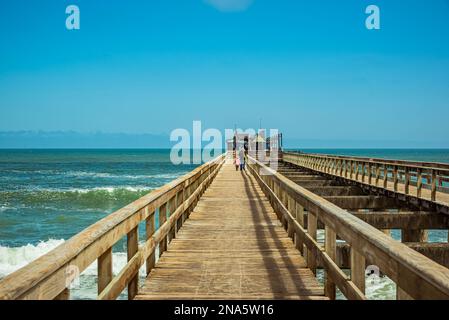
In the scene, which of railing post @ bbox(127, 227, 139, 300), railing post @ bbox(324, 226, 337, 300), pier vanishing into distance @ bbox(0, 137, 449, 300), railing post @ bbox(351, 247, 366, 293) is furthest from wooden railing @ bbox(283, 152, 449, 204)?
railing post @ bbox(127, 227, 139, 300)

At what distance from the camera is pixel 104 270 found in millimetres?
3482

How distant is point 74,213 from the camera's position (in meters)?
28.2

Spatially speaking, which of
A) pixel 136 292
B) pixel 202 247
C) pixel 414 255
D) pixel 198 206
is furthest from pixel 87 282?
pixel 414 255

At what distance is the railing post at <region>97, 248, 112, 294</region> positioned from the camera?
3.44 metres

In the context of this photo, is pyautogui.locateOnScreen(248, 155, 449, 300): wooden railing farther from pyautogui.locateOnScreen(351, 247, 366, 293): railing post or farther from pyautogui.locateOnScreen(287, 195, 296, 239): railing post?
pyautogui.locateOnScreen(287, 195, 296, 239): railing post

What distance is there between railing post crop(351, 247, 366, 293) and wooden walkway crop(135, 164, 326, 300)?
1372 millimetres

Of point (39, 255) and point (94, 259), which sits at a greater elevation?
point (94, 259)

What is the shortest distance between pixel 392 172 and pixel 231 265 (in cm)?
1277

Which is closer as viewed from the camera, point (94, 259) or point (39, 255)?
point (94, 259)

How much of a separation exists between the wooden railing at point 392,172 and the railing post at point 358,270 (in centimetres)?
1031

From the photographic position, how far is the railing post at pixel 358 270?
3309 millimetres

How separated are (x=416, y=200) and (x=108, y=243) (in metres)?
12.8

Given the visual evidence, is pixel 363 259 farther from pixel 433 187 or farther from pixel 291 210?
pixel 433 187

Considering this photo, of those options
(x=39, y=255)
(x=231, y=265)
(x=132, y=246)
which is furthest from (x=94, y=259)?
(x=39, y=255)
